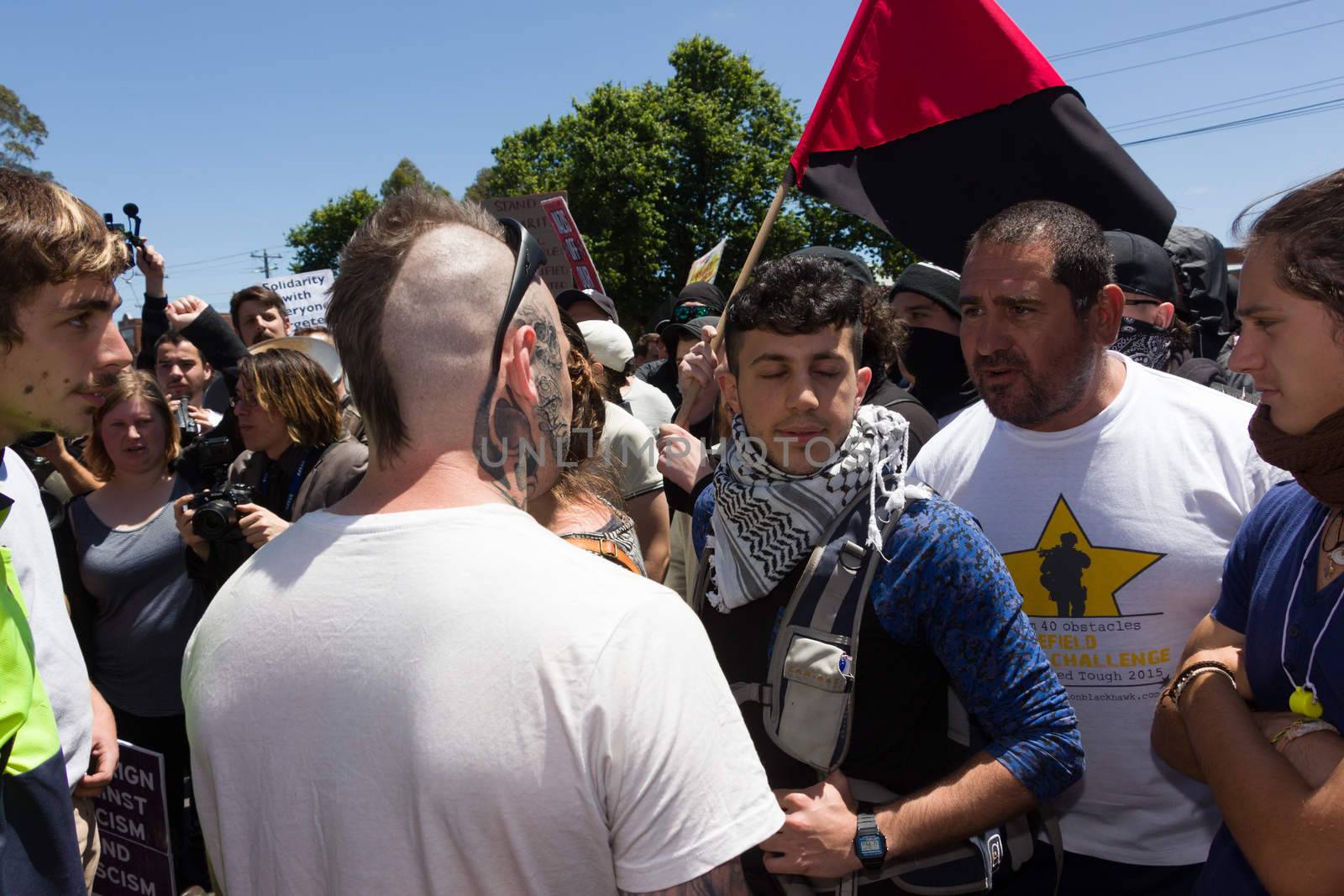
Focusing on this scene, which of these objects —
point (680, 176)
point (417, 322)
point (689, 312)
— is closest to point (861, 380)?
point (417, 322)

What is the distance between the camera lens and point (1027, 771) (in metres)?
1.71

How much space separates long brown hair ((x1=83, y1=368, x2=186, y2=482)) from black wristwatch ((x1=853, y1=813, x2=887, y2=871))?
3756mm

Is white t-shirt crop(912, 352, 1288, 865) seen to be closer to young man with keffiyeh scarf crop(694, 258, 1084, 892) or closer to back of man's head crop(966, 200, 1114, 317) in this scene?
back of man's head crop(966, 200, 1114, 317)

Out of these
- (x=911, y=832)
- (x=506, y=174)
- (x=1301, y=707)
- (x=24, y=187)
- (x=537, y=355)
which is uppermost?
(x=506, y=174)

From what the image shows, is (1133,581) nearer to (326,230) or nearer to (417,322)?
(417,322)

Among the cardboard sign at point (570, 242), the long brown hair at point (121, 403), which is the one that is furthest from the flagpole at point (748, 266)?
the cardboard sign at point (570, 242)

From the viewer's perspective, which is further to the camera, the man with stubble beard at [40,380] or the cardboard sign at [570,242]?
the cardboard sign at [570,242]

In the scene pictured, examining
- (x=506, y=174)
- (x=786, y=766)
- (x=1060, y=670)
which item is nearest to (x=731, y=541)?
(x=786, y=766)

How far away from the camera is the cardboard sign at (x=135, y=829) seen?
11.0 feet

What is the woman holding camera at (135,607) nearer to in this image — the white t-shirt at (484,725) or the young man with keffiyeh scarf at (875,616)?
the young man with keffiyeh scarf at (875,616)

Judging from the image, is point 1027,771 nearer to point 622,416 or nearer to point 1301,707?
point 1301,707

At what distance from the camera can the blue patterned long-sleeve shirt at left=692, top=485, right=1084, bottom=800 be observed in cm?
173

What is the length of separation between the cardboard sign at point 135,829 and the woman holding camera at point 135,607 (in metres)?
0.35

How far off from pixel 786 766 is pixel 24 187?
1949 millimetres
